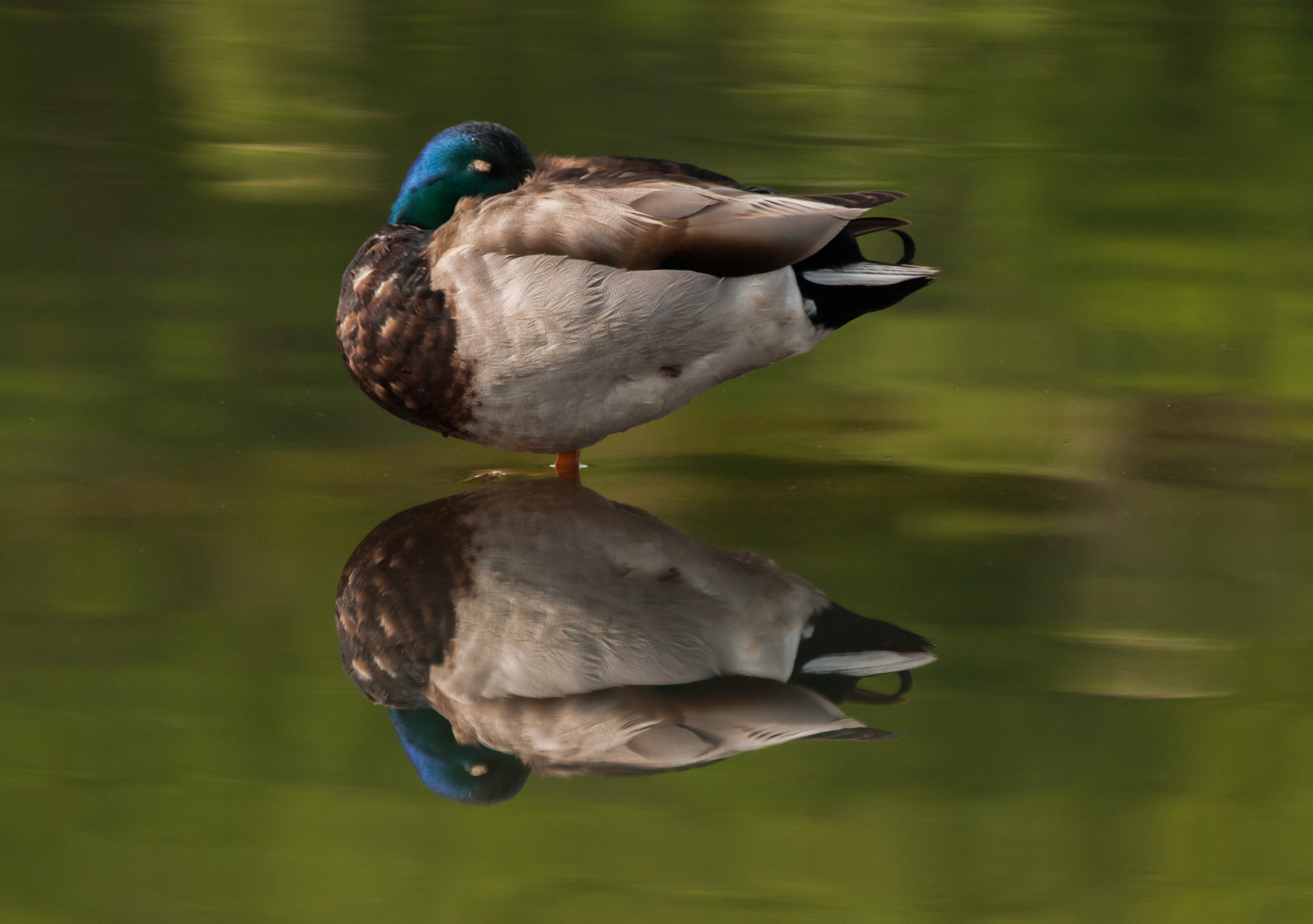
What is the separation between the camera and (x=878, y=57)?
9.33 m

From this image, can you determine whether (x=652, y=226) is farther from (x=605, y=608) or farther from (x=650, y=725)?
(x=650, y=725)

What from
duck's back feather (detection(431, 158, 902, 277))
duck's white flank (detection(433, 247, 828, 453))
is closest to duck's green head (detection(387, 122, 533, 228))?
duck's back feather (detection(431, 158, 902, 277))

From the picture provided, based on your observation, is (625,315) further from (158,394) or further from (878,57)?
(878,57)

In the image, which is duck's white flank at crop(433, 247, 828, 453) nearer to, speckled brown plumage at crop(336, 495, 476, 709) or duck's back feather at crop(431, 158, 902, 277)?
duck's back feather at crop(431, 158, 902, 277)

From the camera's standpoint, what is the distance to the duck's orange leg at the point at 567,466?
422 centimetres

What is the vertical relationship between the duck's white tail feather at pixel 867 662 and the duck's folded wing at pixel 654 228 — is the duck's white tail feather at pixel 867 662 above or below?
below

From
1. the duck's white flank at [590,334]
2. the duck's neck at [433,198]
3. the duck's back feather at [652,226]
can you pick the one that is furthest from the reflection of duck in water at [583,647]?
the duck's neck at [433,198]

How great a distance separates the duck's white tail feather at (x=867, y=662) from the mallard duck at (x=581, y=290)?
3.49 feet

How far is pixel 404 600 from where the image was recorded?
338 cm

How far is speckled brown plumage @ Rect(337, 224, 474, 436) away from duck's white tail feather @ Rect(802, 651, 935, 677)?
125cm

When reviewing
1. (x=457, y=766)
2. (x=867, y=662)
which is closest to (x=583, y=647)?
(x=457, y=766)

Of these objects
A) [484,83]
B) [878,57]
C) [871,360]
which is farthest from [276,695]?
[878,57]

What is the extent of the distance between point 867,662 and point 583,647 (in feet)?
1.87

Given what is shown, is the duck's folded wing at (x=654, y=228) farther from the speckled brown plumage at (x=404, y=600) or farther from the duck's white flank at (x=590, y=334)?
the speckled brown plumage at (x=404, y=600)
